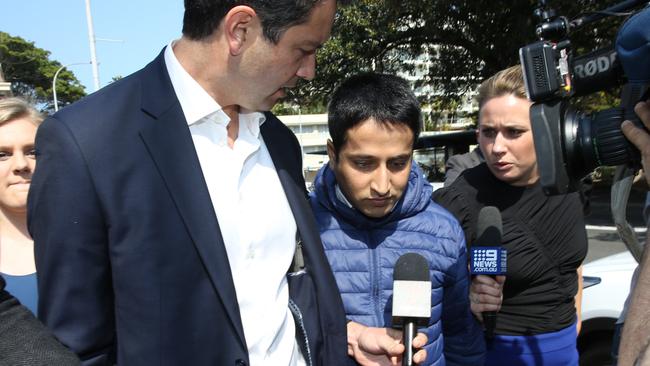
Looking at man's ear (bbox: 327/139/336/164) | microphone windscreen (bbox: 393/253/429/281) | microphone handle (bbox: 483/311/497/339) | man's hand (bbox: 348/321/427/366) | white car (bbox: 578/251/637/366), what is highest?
man's ear (bbox: 327/139/336/164)

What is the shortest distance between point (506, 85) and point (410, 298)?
1.17 m

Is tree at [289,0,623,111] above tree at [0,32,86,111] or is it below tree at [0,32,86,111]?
below

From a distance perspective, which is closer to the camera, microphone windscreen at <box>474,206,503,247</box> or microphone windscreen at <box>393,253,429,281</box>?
microphone windscreen at <box>393,253,429,281</box>

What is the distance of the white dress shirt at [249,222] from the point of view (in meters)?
1.57

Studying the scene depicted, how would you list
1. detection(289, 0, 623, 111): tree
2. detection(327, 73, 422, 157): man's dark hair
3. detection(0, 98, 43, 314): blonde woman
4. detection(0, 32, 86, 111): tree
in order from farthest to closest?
detection(0, 32, 86, 111): tree, detection(289, 0, 623, 111): tree, detection(0, 98, 43, 314): blonde woman, detection(327, 73, 422, 157): man's dark hair

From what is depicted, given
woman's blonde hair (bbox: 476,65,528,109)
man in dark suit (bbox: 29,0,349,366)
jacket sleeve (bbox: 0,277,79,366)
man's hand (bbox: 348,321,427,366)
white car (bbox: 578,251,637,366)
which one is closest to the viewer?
jacket sleeve (bbox: 0,277,79,366)

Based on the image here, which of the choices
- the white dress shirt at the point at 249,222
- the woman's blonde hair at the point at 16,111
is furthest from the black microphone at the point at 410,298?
the woman's blonde hair at the point at 16,111

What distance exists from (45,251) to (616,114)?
1.44 m

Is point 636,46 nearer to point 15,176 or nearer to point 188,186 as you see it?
point 188,186

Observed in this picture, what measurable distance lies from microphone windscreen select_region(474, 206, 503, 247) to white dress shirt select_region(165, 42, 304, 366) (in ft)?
2.56

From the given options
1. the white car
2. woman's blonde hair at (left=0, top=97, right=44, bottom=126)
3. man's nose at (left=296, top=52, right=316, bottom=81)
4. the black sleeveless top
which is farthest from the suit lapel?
the white car

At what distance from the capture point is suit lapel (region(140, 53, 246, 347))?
1396mm

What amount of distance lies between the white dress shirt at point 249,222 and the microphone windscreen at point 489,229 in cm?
78

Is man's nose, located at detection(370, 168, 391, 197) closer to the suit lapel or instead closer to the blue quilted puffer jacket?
the blue quilted puffer jacket
